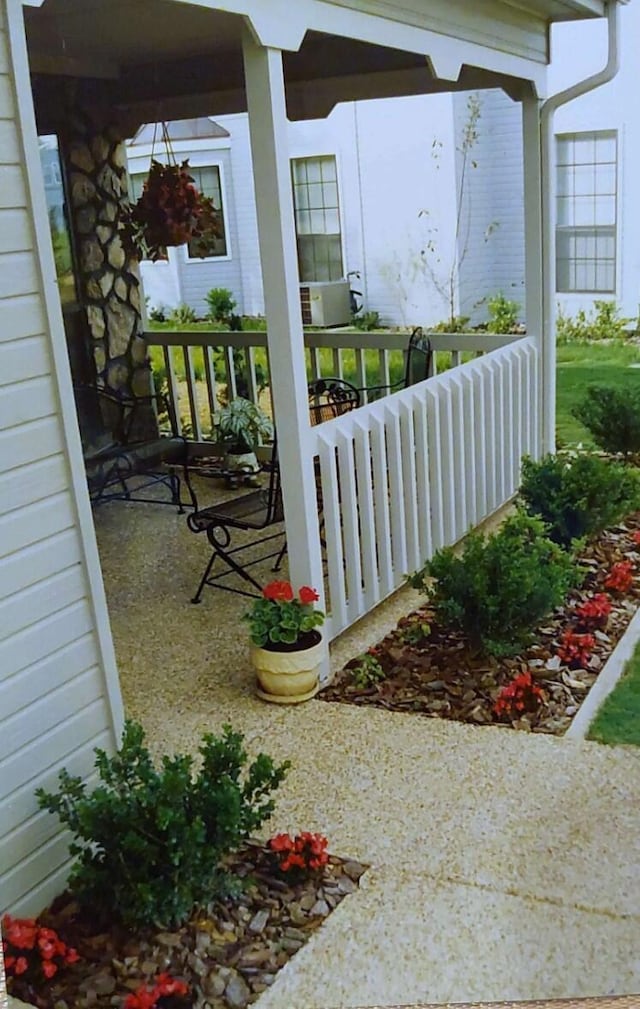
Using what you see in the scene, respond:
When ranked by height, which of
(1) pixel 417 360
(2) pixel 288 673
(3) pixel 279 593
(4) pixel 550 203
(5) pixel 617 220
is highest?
(4) pixel 550 203

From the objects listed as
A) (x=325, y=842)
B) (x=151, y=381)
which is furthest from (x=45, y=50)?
(x=325, y=842)

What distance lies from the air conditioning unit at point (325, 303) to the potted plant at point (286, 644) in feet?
20.4

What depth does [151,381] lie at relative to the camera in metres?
6.68

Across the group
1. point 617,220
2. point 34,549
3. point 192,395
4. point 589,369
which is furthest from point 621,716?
point 617,220

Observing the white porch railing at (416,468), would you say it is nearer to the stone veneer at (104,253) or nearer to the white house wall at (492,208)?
the stone veneer at (104,253)

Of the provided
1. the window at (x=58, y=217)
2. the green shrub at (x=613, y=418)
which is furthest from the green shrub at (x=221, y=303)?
the green shrub at (x=613, y=418)

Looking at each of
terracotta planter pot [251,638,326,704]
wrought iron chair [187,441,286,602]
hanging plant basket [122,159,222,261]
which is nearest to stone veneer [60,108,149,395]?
hanging plant basket [122,159,222,261]

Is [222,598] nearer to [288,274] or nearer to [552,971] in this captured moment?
[288,274]

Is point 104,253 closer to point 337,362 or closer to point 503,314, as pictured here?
point 337,362

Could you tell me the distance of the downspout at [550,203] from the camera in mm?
5176

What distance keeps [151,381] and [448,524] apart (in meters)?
2.70

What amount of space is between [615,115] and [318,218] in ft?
9.09

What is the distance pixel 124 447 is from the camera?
20.1 feet

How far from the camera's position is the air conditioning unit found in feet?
31.0
